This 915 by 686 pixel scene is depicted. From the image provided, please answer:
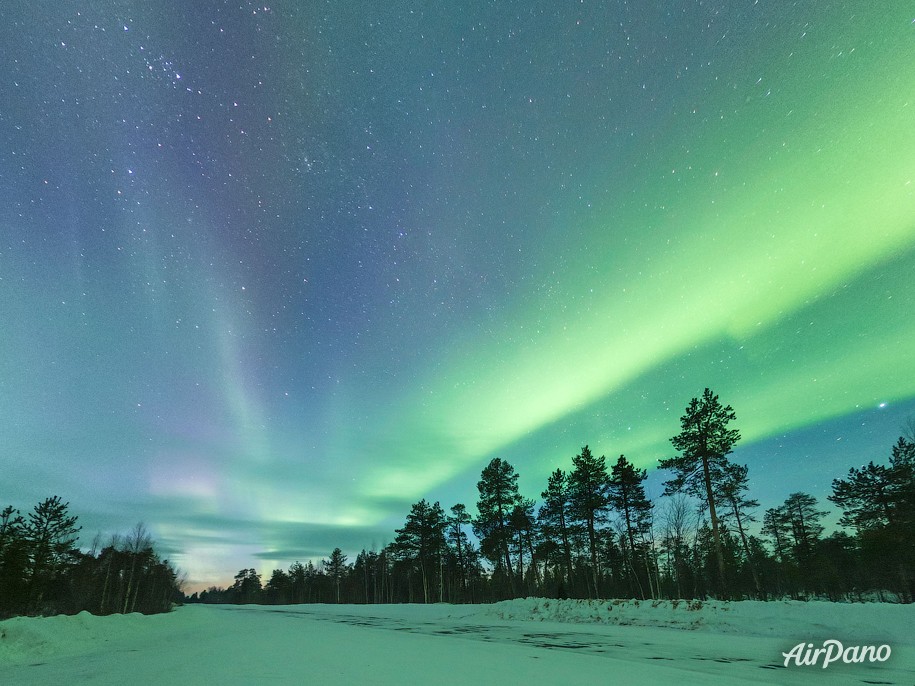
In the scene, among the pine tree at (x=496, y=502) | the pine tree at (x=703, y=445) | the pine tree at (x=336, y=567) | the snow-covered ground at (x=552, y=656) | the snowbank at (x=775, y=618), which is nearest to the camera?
the snow-covered ground at (x=552, y=656)

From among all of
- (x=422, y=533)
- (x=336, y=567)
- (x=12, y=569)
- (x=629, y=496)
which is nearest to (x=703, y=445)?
(x=629, y=496)

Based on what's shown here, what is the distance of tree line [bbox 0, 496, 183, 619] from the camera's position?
37938mm

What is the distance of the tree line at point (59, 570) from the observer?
37938 mm

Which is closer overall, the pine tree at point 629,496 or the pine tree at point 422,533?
the pine tree at point 629,496

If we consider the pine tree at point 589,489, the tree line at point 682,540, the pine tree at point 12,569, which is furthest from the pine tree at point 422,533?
the pine tree at point 12,569

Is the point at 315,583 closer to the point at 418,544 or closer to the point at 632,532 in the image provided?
the point at 418,544

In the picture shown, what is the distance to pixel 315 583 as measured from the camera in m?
125

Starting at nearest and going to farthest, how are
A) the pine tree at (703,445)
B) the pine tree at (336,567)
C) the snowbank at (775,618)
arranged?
the snowbank at (775,618), the pine tree at (703,445), the pine tree at (336,567)
